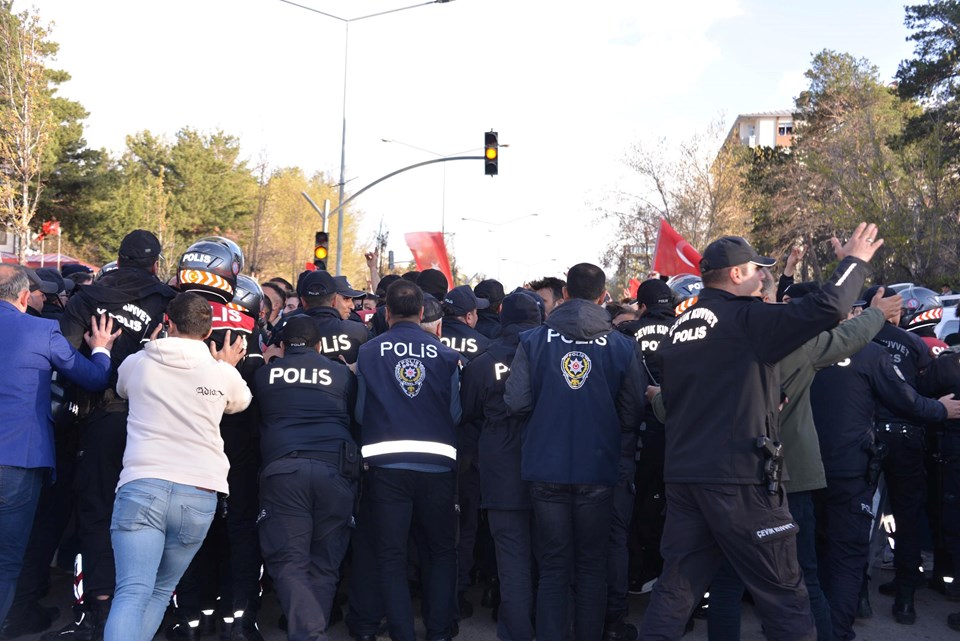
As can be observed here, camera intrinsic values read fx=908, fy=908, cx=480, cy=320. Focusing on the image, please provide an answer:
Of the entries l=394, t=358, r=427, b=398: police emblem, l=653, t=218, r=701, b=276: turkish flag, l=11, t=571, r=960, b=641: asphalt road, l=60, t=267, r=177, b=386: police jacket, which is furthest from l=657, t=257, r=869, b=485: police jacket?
l=653, t=218, r=701, b=276: turkish flag

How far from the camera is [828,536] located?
6.02 meters

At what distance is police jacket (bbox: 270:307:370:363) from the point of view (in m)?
6.52

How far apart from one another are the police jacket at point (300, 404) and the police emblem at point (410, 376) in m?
0.35

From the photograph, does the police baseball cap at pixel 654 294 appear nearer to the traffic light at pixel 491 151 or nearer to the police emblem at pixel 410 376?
the police emblem at pixel 410 376

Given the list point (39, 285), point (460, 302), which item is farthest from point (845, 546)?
point (39, 285)

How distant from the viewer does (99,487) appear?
19.2 feet

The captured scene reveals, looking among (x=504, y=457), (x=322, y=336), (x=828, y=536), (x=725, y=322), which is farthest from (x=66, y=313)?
(x=828, y=536)

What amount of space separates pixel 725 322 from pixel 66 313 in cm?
428

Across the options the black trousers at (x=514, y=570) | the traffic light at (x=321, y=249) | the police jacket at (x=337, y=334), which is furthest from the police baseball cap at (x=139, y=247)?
the traffic light at (x=321, y=249)

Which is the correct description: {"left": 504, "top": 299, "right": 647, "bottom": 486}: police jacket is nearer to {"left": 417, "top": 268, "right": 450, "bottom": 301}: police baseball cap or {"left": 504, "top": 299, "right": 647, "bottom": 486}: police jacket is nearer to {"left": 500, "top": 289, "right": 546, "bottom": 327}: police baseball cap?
{"left": 500, "top": 289, "right": 546, "bottom": 327}: police baseball cap

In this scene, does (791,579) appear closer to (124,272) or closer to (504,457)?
(504,457)

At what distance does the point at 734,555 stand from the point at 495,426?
189 cm

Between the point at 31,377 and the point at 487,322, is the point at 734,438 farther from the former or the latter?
the point at 487,322

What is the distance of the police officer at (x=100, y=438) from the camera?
581 centimetres
